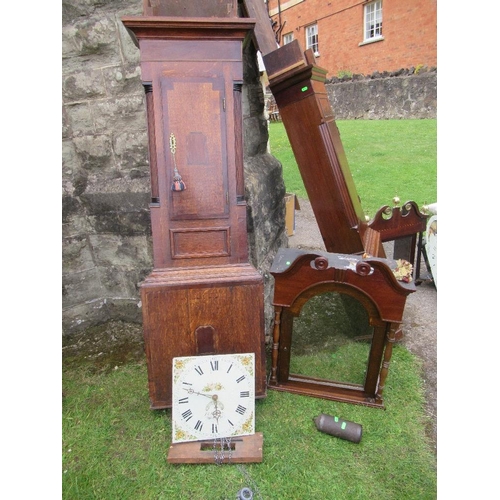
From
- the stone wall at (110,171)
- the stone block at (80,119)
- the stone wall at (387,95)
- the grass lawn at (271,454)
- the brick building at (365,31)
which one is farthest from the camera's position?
the brick building at (365,31)

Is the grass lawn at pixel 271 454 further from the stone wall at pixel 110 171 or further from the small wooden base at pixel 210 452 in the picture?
the stone wall at pixel 110 171

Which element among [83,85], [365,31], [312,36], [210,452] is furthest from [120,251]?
[312,36]

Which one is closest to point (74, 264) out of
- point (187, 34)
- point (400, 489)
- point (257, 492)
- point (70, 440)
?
point (70, 440)

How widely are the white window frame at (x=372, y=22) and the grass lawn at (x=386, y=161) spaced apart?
5386mm

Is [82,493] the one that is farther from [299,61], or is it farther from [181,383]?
[299,61]

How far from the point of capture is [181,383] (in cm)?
193

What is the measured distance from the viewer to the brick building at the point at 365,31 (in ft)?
40.6

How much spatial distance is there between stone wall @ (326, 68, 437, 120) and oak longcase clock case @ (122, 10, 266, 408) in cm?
1014

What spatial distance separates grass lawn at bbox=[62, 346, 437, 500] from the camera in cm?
180

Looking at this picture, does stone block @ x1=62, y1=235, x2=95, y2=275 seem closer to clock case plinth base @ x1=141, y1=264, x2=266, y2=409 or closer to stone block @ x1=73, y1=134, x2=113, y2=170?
stone block @ x1=73, y1=134, x2=113, y2=170

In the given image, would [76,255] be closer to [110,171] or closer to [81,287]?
[81,287]

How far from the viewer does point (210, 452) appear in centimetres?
194

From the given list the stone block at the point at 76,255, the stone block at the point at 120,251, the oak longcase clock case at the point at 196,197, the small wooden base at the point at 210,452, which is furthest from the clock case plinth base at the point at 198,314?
the stone block at the point at 76,255

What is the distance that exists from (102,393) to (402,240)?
9.00ft
